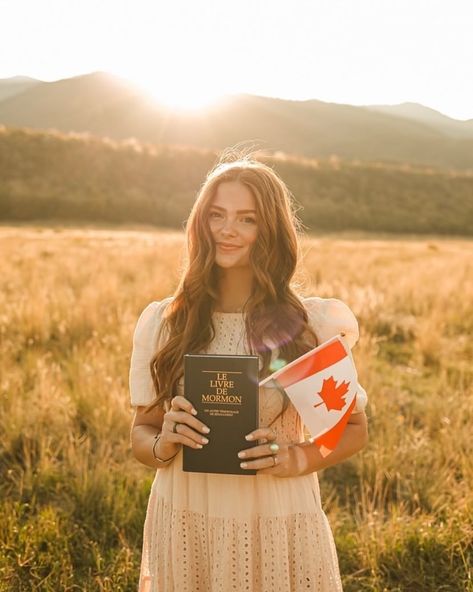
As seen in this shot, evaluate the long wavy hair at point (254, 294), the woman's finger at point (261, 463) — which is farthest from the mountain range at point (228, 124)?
the woman's finger at point (261, 463)

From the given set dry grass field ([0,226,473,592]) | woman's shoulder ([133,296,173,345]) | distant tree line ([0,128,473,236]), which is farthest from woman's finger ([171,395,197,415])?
distant tree line ([0,128,473,236])

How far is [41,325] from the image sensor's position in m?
7.28

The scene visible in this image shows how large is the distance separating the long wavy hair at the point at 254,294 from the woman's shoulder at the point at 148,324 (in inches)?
1.5

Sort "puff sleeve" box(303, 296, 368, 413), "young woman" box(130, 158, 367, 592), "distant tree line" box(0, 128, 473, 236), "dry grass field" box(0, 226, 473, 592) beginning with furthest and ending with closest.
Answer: "distant tree line" box(0, 128, 473, 236) < "dry grass field" box(0, 226, 473, 592) < "puff sleeve" box(303, 296, 368, 413) < "young woman" box(130, 158, 367, 592)

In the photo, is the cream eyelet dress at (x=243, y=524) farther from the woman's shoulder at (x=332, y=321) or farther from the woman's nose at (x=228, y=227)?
the woman's nose at (x=228, y=227)

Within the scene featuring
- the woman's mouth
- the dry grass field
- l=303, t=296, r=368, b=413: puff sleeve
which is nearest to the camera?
l=303, t=296, r=368, b=413: puff sleeve

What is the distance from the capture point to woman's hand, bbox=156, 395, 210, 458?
1.90 meters

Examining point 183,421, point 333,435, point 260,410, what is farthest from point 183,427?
point 333,435

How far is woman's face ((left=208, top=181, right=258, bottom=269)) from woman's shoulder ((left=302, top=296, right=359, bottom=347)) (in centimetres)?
38

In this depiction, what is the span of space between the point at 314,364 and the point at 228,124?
114 meters

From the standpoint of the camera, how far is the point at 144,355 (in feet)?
7.93

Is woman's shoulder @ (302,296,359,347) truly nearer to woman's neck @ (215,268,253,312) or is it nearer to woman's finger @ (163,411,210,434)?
woman's neck @ (215,268,253,312)

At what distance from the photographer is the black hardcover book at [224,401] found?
1.86 m

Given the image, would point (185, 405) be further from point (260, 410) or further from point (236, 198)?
point (236, 198)
